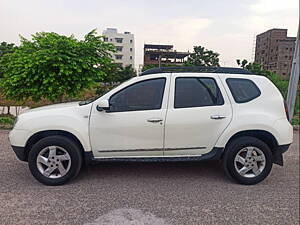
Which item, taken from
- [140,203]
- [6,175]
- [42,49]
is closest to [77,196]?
[140,203]

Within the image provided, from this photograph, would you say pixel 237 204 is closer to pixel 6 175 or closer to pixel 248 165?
pixel 248 165

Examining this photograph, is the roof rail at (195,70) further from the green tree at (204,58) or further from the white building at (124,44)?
the white building at (124,44)

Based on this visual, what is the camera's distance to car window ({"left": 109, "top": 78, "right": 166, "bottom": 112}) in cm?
316

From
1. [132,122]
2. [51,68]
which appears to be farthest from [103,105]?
[51,68]

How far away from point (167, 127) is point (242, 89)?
1.30m

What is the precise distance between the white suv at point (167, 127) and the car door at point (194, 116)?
0.01 meters

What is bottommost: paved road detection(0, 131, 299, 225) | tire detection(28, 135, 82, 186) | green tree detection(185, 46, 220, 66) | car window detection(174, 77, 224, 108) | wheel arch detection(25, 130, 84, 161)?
paved road detection(0, 131, 299, 225)

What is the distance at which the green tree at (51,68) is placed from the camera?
6270 millimetres

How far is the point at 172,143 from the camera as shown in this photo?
3.20m

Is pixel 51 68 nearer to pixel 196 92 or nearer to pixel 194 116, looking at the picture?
pixel 196 92

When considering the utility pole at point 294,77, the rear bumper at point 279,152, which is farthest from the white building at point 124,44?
the rear bumper at point 279,152

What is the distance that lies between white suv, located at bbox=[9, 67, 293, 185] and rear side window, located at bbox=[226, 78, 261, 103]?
0.05 ft

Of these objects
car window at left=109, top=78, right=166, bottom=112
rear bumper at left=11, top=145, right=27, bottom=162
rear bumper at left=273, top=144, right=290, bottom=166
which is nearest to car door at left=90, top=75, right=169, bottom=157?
car window at left=109, top=78, right=166, bottom=112

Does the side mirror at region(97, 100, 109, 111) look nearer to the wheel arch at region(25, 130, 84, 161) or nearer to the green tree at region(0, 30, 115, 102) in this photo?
the wheel arch at region(25, 130, 84, 161)
